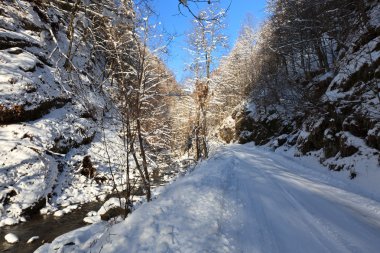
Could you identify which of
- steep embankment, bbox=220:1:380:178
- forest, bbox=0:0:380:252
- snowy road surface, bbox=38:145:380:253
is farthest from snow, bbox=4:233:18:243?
steep embankment, bbox=220:1:380:178

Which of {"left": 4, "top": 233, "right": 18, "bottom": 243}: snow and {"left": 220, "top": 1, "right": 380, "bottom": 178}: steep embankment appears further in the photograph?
{"left": 220, "top": 1, "right": 380, "bottom": 178}: steep embankment

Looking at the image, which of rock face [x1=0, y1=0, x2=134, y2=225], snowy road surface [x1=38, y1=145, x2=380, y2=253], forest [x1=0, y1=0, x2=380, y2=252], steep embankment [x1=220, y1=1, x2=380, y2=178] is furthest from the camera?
rock face [x1=0, y1=0, x2=134, y2=225]

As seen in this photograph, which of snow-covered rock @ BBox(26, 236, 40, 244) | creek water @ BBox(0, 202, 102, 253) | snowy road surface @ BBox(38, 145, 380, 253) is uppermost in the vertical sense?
→ snowy road surface @ BBox(38, 145, 380, 253)

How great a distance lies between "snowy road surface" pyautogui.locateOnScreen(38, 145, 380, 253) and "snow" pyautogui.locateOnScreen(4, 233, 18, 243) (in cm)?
191

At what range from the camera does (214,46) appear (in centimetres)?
2161

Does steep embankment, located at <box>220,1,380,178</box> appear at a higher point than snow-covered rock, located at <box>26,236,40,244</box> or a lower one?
higher

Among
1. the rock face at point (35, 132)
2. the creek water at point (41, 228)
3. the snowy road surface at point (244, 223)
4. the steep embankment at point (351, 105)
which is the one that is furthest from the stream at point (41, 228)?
the steep embankment at point (351, 105)

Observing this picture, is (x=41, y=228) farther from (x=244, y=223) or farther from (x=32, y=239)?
(x=244, y=223)

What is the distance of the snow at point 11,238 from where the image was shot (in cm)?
887

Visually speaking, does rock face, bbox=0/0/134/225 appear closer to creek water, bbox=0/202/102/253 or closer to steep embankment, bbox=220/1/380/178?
creek water, bbox=0/202/102/253

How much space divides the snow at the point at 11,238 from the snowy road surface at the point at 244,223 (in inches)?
75.3

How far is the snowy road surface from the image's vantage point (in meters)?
5.02

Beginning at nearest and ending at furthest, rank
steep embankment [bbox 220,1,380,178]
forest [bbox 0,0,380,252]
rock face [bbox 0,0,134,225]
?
forest [bbox 0,0,380,252] → steep embankment [bbox 220,1,380,178] → rock face [bbox 0,0,134,225]

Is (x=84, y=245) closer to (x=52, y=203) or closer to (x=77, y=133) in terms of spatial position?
(x=52, y=203)
